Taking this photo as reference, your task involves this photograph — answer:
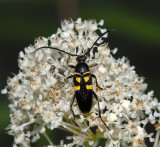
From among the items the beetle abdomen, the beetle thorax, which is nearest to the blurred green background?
the beetle abdomen

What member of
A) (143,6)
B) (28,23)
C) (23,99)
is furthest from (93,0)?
(23,99)

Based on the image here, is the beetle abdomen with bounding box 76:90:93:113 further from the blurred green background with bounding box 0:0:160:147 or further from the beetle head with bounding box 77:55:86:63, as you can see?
the blurred green background with bounding box 0:0:160:147

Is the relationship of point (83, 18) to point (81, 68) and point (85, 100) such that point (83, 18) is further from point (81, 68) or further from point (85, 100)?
point (85, 100)

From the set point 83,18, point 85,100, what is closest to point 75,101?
point 85,100

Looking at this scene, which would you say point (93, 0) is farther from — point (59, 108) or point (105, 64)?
point (59, 108)

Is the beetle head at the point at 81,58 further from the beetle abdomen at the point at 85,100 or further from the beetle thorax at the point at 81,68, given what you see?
the beetle abdomen at the point at 85,100

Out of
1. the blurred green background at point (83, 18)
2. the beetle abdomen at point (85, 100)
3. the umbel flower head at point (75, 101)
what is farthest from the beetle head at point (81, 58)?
the blurred green background at point (83, 18)
